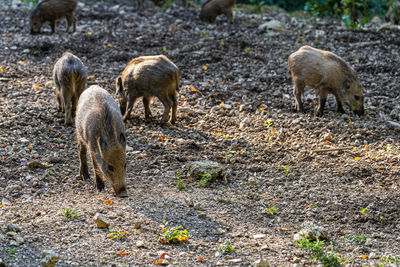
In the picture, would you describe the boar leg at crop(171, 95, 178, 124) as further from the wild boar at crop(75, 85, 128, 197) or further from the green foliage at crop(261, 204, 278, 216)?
the green foliage at crop(261, 204, 278, 216)

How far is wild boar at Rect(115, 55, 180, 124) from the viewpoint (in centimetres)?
759

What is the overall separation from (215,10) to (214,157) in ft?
24.3

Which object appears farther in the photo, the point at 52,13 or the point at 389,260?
the point at 52,13

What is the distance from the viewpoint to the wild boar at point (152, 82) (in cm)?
759

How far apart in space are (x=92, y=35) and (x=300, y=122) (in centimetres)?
580

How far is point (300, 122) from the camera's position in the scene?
7.59m

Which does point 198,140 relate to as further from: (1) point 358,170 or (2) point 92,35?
(2) point 92,35

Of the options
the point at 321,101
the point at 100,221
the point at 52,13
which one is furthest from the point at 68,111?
the point at 52,13

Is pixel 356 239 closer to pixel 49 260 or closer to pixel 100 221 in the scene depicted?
pixel 100 221

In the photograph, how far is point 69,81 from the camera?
7.48 metres

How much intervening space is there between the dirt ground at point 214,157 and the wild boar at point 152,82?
29 cm

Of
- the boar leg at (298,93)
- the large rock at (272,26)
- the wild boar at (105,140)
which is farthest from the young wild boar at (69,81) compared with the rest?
the large rock at (272,26)

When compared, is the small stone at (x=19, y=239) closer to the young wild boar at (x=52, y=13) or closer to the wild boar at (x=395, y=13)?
the young wild boar at (x=52, y=13)

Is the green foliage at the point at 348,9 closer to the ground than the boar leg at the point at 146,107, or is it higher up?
higher up
